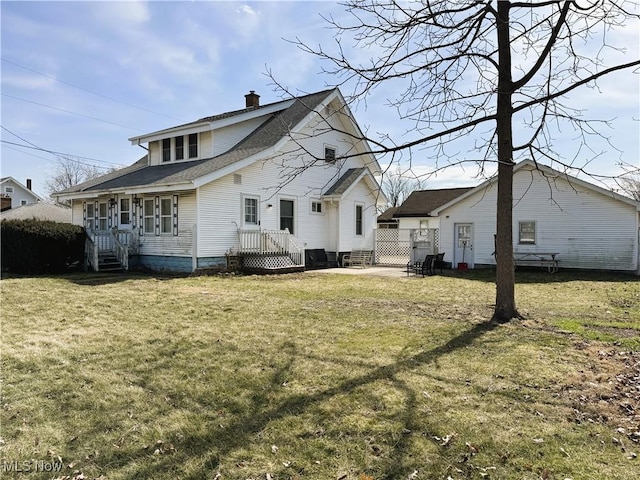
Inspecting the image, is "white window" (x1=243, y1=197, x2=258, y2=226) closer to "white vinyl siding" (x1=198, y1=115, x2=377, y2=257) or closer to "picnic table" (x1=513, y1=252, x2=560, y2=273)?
"white vinyl siding" (x1=198, y1=115, x2=377, y2=257)

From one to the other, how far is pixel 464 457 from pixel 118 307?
305 inches

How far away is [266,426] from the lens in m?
3.63

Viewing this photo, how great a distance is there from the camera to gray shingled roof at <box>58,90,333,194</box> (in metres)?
16.1

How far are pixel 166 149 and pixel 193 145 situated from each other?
1.90 meters

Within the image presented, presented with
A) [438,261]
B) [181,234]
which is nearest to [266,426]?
[181,234]

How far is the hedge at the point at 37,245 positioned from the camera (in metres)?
14.4

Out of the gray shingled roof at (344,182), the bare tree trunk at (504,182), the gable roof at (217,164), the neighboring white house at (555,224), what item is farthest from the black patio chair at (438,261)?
the bare tree trunk at (504,182)

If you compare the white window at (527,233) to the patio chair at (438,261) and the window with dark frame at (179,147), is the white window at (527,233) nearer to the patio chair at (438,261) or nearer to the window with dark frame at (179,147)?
the patio chair at (438,261)

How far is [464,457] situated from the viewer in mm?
3115

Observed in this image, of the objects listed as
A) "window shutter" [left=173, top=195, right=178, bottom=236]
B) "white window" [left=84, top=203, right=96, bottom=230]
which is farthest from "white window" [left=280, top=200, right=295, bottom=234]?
"white window" [left=84, top=203, right=96, bottom=230]

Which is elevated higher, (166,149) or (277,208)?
(166,149)

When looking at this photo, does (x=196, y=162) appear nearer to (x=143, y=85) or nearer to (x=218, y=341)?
(x=143, y=85)

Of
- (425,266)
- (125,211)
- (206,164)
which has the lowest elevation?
(425,266)

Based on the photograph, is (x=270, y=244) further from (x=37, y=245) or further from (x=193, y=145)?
(x=37, y=245)
